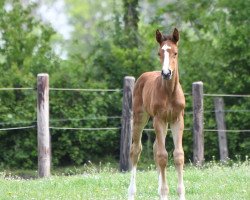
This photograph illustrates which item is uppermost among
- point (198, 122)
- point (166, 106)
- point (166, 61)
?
point (166, 61)

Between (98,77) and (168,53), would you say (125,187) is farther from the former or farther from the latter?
(98,77)

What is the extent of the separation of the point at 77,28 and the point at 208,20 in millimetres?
26535

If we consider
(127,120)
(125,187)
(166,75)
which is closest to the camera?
(166,75)

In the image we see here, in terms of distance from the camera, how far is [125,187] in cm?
1100

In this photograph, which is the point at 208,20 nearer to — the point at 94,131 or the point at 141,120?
the point at 94,131

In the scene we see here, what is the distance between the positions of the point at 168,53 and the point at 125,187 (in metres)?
3.01

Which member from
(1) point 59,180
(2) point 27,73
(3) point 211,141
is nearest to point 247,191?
(1) point 59,180

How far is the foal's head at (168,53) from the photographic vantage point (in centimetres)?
855

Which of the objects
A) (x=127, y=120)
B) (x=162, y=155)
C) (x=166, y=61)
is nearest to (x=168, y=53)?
(x=166, y=61)

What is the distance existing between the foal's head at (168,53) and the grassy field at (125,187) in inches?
76.5

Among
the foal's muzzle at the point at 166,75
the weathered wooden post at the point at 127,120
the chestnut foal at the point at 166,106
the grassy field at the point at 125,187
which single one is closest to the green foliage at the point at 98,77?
the weathered wooden post at the point at 127,120

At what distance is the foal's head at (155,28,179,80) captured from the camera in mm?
8555

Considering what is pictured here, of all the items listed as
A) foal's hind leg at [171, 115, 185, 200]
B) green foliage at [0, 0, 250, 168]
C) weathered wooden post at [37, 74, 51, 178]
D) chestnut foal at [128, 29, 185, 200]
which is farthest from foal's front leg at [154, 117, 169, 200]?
green foliage at [0, 0, 250, 168]

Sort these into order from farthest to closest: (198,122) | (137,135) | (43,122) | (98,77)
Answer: (98,77)
(198,122)
(43,122)
(137,135)
